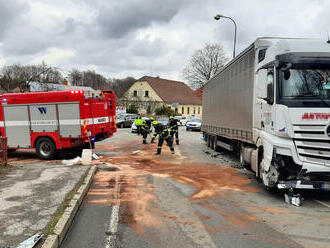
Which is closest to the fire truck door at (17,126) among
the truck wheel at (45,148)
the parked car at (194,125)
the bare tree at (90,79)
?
the truck wheel at (45,148)

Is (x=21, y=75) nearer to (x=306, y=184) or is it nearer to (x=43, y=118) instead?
(x=43, y=118)

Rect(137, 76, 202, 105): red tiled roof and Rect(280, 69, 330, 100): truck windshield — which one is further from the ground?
Rect(137, 76, 202, 105): red tiled roof

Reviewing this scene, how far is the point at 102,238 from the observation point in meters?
4.41

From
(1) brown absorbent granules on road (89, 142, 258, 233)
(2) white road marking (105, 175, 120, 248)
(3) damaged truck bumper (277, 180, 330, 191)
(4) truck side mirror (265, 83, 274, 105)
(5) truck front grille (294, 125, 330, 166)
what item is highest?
(4) truck side mirror (265, 83, 274, 105)

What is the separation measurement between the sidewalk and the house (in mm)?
43035

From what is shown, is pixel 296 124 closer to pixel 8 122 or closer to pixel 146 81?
pixel 8 122

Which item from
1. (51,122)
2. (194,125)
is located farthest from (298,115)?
(194,125)

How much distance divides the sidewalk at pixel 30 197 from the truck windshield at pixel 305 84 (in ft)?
16.7

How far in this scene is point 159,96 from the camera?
58.6 metres

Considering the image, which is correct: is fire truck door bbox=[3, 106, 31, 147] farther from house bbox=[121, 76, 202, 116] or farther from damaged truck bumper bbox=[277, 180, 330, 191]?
house bbox=[121, 76, 202, 116]

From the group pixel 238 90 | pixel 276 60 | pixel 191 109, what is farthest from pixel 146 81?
pixel 276 60

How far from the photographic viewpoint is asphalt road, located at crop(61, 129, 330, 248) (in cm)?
434

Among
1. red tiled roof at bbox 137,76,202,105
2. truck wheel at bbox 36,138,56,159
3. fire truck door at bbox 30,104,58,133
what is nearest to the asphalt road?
truck wheel at bbox 36,138,56,159

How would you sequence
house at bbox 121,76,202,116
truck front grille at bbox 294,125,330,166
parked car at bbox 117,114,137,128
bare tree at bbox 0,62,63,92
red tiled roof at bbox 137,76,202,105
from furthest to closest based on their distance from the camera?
red tiled roof at bbox 137,76,202,105 → house at bbox 121,76,202,116 → bare tree at bbox 0,62,63,92 → parked car at bbox 117,114,137,128 → truck front grille at bbox 294,125,330,166
